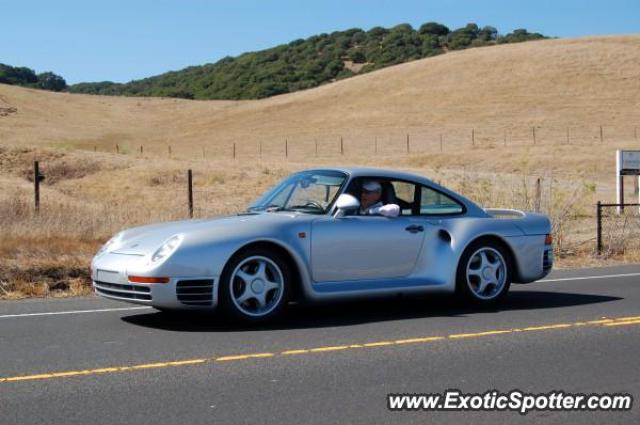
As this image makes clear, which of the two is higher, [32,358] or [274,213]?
[274,213]

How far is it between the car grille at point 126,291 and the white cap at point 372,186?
2482 mm

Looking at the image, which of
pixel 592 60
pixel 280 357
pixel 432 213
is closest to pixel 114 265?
pixel 280 357

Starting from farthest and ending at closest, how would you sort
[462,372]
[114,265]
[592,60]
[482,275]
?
1. [592,60]
2. [482,275]
3. [114,265]
4. [462,372]

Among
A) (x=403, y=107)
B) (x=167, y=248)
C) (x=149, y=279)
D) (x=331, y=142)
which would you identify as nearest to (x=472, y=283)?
(x=167, y=248)

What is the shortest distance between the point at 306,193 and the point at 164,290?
2.01 meters

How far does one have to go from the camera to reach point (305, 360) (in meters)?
7.19

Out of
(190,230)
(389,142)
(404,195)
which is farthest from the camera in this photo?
(389,142)

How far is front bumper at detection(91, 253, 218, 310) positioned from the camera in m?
8.10

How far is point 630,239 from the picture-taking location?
1800 centimetres

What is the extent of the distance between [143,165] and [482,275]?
2894cm

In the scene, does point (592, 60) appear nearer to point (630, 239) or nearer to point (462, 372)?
point (630, 239)

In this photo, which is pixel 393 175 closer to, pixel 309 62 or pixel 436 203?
pixel 436 203

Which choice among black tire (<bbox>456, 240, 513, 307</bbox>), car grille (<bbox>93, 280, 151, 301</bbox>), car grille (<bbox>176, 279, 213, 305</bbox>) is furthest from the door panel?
car grille (<bbox>93, 280, 151, 301</bbox>)

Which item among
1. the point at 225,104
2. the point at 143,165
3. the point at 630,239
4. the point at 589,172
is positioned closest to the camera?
the point at 630,239
